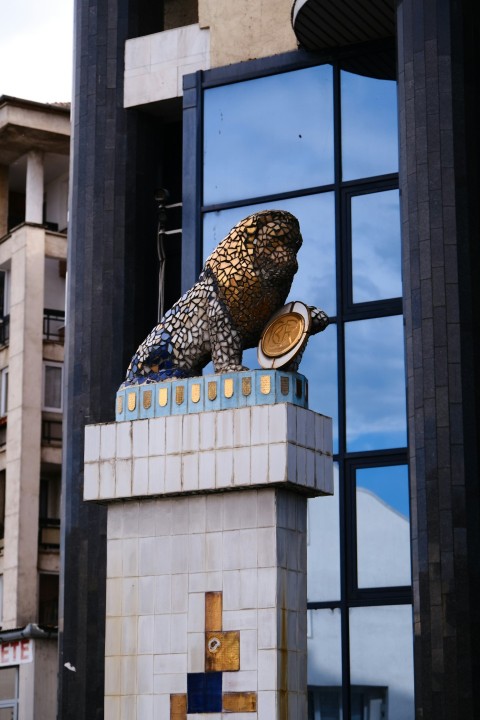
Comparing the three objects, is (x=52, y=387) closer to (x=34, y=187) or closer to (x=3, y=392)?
(x=3, y=392)

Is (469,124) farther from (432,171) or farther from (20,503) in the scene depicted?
(20,503)

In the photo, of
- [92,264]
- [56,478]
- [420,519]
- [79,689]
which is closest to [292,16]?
[92,264]

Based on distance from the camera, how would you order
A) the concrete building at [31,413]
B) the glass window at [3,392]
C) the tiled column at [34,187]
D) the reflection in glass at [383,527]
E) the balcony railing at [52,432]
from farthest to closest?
the tiled column at [34,187]
the glass window at [3,392]
the balcony railing at [52,432]
the concrete building at [31,413]
the reflection in glass at [383,527]

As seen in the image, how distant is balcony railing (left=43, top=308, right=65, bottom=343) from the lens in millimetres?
60438

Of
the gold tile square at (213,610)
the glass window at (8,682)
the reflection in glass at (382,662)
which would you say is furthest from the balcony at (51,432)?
the gold tile square at (213,610)

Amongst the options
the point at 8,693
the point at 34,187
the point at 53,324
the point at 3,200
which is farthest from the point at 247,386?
the point at 3,200

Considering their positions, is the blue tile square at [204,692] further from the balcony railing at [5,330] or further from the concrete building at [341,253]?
the balcony railing at [5,330]

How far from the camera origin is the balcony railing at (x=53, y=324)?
60.4 metres

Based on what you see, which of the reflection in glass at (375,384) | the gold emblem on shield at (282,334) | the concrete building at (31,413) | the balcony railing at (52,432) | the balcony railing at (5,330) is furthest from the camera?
the balcony railing at (5,330)

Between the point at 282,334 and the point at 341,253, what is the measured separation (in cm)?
1422

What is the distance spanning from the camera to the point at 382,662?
133ft

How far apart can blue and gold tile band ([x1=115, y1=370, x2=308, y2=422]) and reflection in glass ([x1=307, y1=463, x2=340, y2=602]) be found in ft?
40.7

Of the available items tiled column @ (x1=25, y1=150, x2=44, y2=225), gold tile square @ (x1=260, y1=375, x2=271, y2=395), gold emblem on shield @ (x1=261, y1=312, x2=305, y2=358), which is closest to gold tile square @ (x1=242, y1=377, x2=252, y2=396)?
gold tile square @ (x1=260, y1=375, x2=271, y2=395)

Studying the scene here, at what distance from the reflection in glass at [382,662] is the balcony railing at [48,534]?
19148 millimetres
